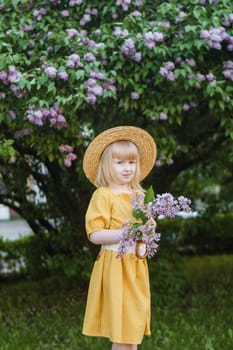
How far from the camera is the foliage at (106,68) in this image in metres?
4.84

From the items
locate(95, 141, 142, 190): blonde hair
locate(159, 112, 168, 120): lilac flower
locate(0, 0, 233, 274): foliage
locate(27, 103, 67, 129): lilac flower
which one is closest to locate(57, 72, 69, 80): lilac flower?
locate(0, 0, 233, 274): foliage

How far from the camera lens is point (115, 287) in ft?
11.5

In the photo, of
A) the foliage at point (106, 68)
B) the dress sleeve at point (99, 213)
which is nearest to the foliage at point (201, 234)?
the foliage at point (106, 68)

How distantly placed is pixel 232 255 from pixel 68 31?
651cm

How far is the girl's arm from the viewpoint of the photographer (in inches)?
136

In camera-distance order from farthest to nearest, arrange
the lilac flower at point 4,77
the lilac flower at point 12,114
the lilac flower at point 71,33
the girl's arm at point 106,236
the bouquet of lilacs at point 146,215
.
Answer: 1. the lilac flower at point 71,33
2. the lilac flower at point 12,114
3. the lilac flower at point 4,77
4. the girl's arm at point 106,236
5. the bouquet of lilacs at point 146,215

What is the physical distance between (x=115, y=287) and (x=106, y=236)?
27 centimetres

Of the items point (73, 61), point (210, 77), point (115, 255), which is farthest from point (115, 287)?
point (210, 77)

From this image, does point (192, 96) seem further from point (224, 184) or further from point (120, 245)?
point (224, 184)

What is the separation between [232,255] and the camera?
10812mm

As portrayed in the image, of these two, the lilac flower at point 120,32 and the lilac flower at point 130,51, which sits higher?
the lilac flower at point 120,32

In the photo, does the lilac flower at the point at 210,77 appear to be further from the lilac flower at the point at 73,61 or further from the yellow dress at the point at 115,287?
the yellow dress at the point at 115,287

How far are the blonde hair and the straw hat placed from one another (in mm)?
27

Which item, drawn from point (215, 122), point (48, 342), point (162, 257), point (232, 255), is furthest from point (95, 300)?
point (232, 255)
